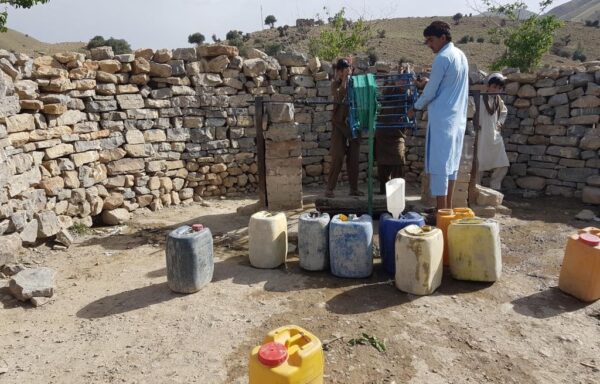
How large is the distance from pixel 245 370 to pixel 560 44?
29.2m

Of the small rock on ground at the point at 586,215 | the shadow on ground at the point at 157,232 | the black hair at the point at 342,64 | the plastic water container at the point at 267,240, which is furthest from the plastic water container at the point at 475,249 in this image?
the small rock on ground at the point at 586,215

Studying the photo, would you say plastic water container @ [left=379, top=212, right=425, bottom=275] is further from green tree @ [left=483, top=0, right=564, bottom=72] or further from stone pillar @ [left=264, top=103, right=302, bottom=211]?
green tree @ [left=483, top=0, right=564, bottom=72]

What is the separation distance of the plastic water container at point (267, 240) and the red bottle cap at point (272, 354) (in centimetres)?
210

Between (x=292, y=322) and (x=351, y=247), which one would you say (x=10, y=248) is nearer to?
(x=292, y=322)

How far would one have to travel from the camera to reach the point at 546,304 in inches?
141

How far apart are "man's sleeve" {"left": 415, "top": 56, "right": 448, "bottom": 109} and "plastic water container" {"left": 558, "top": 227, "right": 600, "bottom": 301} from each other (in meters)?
1.83

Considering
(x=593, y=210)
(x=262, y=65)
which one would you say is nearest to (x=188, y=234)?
(x=262, y=65)

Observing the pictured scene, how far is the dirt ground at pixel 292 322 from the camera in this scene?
2.81 m

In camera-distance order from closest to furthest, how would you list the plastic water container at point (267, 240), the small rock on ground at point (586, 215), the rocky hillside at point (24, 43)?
1. the plastic water container at point (267, 240)
2. the small rock on ground at point (586, 215)
3. the rocky hillside at point (24, 43)

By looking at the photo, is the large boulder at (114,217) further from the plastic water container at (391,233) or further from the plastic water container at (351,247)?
the plastic water container at (391,233)

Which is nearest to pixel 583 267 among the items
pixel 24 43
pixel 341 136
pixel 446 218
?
pixel 446 218

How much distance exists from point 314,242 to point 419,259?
103 centimetres

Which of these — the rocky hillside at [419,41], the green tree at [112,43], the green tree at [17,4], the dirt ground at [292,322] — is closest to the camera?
the dirt ground at [292,322]

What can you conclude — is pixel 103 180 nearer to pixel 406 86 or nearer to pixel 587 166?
pixel 406 86
